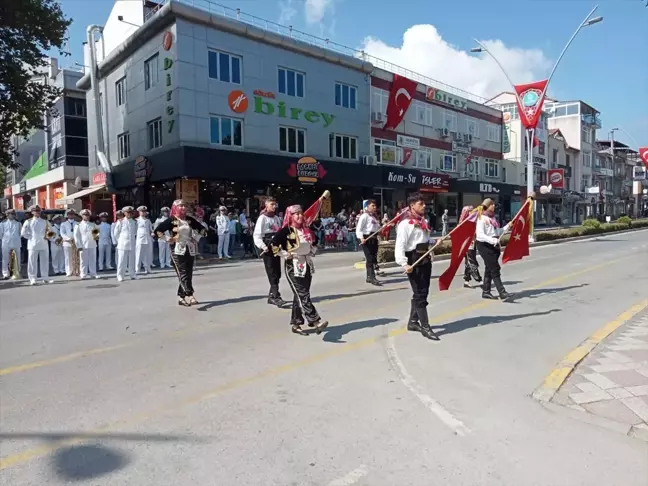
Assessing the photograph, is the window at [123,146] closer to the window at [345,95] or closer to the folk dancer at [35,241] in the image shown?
the window at [345,95]

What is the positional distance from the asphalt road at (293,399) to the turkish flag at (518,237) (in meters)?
1.52

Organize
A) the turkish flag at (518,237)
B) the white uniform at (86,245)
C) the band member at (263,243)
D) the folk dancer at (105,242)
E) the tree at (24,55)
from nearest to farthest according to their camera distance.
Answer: the band member at (263,243)
the turkish flag at (518,237)
the white uniform at (86,245)
the folk dancer at (105,242)
the tree at (24,55)

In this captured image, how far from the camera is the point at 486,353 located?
6191 mm

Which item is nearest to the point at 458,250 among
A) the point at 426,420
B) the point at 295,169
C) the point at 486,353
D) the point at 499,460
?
the point at 486,353

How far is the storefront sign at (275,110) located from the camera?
80.8 ft

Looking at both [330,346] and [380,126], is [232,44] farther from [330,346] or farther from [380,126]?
[330,346]

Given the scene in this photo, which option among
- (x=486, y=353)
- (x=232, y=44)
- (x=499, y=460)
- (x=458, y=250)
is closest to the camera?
(x=499, y=460)

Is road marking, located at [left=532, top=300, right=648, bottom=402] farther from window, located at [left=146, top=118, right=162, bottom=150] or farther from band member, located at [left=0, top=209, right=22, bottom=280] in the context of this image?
window, located at [left=146, top=118, right=162, bottom=150]

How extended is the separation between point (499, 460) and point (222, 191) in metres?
22.5

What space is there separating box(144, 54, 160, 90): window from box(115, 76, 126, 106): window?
3.41 meters

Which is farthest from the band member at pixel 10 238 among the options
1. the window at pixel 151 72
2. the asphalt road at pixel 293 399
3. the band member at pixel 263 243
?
the window at pixel 151 72

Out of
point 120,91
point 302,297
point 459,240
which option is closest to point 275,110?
point 120,91

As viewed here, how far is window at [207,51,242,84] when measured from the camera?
23962 mm

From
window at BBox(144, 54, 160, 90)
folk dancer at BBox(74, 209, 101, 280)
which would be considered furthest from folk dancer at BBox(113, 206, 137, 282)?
window at BBox(144, 54, 160, 90)
